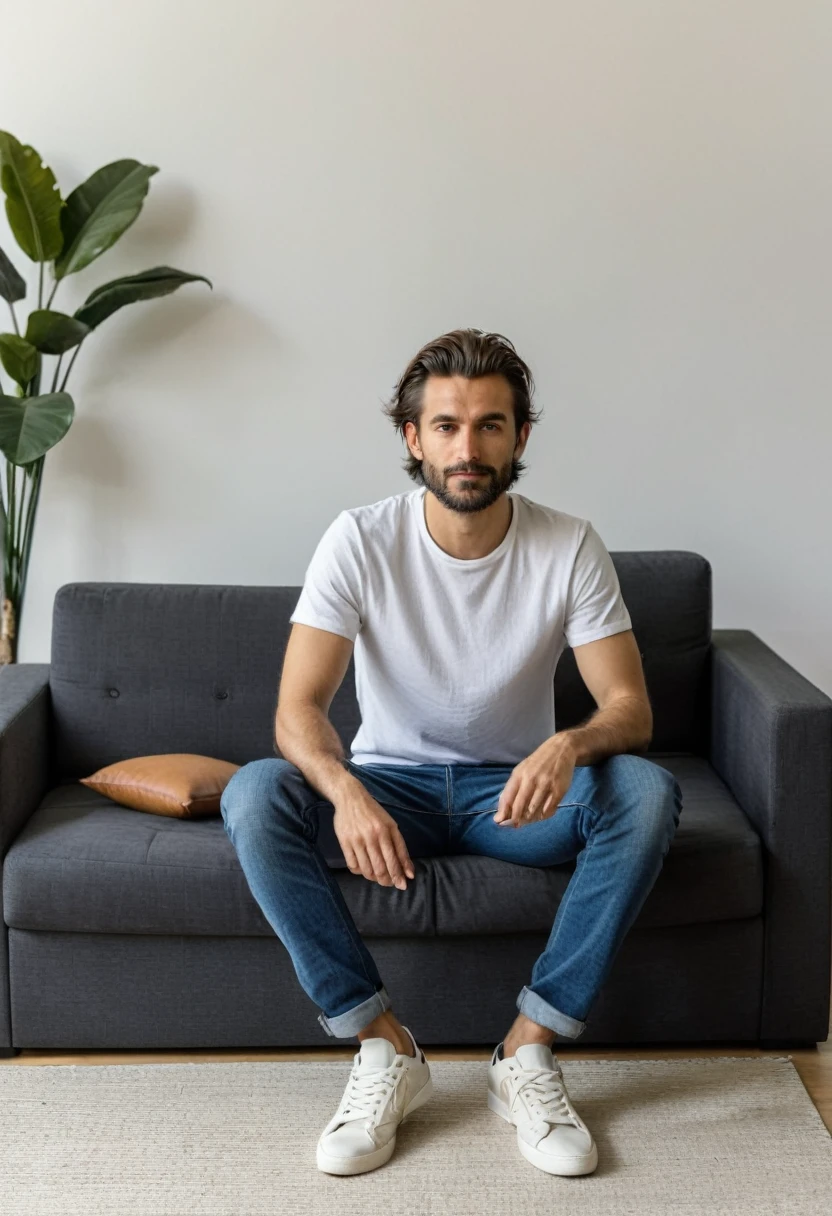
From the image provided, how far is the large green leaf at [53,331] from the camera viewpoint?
2.66 meters

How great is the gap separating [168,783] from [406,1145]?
79 centimetres

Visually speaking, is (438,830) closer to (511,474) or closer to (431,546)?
(431,546)

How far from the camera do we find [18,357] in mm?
2689

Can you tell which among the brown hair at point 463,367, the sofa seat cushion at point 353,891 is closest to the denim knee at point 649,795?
the sofa seat cushion at point 353,891

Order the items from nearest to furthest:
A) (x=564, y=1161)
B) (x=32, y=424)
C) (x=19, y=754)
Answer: (x=564, y=1161) < (x=19, y=754) < (x=32, y=424)

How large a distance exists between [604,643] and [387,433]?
0.99m

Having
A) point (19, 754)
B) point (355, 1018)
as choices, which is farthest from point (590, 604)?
point (19, 754)

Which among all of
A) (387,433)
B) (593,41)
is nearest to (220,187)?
(387,433)

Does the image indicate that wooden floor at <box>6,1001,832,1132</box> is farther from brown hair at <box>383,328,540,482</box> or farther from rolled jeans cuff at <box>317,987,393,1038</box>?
brown hair at <box>383,328,540,482</box>

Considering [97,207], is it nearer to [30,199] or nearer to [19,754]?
[30,199]

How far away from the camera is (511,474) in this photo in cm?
223

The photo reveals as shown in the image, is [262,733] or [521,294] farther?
[521,294]

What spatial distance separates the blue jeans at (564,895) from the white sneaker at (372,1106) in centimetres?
6

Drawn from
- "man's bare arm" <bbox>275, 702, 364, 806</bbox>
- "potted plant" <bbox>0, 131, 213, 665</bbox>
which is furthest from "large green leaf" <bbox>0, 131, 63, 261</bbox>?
"man's bare arm" <bbox>275, 702, 364, 806</bbox>
